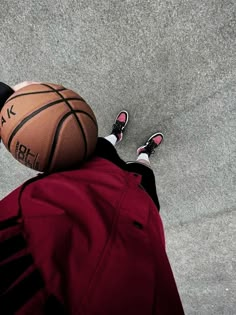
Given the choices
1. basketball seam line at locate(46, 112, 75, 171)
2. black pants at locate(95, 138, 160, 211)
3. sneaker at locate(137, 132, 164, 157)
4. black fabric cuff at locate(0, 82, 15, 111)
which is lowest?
sneaker at locate(137, 132, 164, 157)

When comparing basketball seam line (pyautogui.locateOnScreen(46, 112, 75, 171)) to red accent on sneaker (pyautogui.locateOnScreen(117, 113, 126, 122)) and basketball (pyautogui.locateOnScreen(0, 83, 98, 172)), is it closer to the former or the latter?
basketball (pyautogui.locateOnScreen(0, 83, 98, 172))

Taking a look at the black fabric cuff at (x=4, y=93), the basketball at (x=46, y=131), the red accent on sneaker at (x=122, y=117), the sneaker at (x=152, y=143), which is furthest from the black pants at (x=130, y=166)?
the black fabric cuff at (x=4, y=93)

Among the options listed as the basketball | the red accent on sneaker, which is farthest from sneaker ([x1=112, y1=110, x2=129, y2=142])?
the basketball

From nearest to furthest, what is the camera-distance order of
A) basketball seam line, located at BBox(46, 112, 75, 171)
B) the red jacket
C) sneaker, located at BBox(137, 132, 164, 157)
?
1. the red jacket
2. basketball seam line, located at BBox(46, 112, 75, 171)
3. sneaker, located at BBox(137, 132, 164, 157)

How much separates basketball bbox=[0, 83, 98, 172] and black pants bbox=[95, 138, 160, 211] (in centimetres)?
22

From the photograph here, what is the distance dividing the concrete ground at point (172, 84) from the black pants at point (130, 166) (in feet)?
1.55

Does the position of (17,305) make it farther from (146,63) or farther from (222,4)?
(222,4)

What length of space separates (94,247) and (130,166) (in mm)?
915

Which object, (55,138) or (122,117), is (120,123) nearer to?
(122,117)

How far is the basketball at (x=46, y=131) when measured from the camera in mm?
1537

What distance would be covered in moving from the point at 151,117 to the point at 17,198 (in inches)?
51.3

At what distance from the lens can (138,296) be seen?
107 cm

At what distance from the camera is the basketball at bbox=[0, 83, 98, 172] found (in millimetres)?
1537

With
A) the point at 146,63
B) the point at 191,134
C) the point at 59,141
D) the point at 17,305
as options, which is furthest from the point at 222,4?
the point at 17,305
